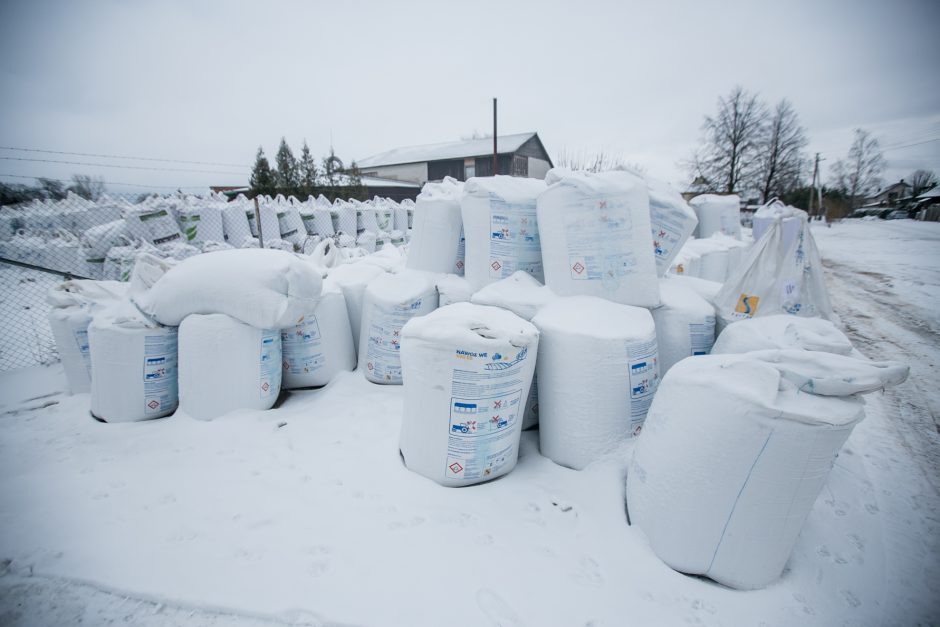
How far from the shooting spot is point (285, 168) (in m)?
15.9

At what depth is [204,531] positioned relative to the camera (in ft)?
4.19

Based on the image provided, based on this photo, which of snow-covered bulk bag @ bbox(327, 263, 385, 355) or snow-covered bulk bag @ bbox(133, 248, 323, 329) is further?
snow-covered bulk bag @ bbox(327, 263, 385, 355)

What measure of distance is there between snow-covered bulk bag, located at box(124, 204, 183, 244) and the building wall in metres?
14.1

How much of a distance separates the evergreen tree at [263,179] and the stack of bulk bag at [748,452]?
16371mm

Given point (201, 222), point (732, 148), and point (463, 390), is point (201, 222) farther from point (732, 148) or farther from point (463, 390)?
point (732, 148)

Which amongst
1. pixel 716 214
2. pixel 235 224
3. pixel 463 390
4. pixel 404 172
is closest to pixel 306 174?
pixel 404 172

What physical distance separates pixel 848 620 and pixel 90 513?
7.95ft

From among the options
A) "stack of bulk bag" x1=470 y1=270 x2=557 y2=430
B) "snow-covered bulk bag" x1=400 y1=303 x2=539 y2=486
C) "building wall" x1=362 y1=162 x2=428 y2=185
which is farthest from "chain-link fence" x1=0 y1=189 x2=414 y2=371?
"building wall" x1=362 y1=162 x2=428 y2=185

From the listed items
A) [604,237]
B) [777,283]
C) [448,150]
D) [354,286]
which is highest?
[448,150]

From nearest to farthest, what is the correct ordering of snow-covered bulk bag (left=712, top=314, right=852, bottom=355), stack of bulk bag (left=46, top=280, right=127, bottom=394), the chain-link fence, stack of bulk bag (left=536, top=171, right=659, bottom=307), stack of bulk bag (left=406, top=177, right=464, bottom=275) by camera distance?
snow-covered bulk bag (left=712, top=314, right=852, bottom=355) → stack of bulk bag (left=536, top=171, right=659, bottom=307) → stack of bulk bag (left=46, top=280, right=127, bottom=394) → stack of bulk bag (left=406, top=177, right=464, bottom=275) → the chain-link fence

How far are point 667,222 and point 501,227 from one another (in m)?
0.93

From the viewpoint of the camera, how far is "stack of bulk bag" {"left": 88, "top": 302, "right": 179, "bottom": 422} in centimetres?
187

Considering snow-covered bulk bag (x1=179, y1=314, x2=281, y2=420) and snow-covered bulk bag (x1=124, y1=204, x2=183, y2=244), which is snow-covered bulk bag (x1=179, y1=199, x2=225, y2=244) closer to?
snow-covered bulk bag (x1=124, y1=204, x2=183, y2=244)

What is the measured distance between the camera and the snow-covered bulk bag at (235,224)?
6.09 meters
